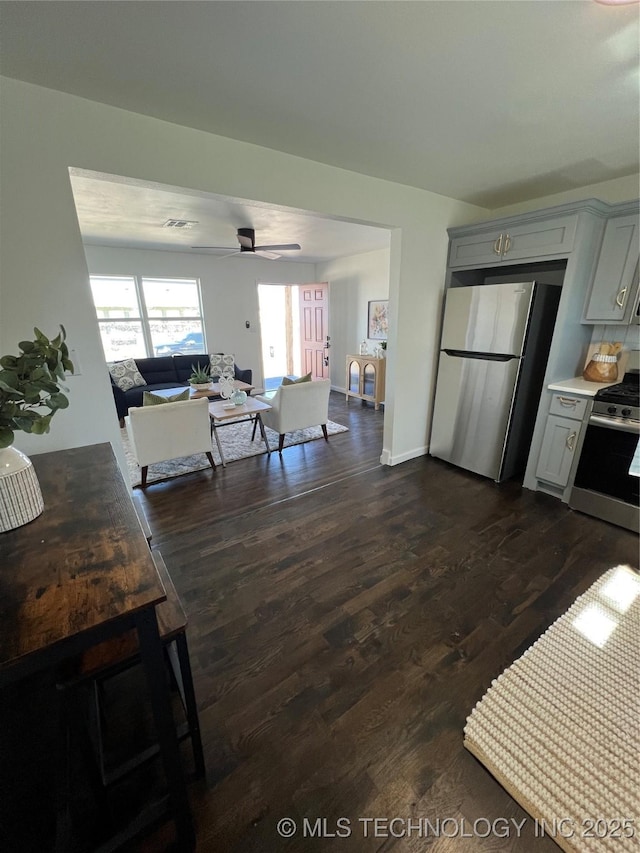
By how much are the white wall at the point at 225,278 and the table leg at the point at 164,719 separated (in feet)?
19.7

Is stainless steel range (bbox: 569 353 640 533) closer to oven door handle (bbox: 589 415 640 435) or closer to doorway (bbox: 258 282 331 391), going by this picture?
oven door handle (bbox: 589 415 640 435)

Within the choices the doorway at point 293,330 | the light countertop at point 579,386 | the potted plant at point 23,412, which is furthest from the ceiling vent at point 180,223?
the light countertop at point 579,386

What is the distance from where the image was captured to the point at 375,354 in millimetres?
5574

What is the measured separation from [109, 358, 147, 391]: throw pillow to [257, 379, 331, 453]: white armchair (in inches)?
103

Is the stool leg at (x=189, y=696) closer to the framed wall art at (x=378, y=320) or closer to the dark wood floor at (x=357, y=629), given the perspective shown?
the dark wood floor at (x=357, y=629)

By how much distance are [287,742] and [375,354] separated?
199 inches

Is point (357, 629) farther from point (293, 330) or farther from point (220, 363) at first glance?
point (293, 330)

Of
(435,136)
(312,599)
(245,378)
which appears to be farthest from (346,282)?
(312,599)

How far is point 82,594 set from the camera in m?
0.76

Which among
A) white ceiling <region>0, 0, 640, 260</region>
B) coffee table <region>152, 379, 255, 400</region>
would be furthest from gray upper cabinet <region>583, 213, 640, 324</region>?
coffee table <region>152, 379, 255, 400</region>

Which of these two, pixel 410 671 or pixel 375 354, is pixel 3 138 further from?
pixel 375 354

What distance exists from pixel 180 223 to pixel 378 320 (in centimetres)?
312

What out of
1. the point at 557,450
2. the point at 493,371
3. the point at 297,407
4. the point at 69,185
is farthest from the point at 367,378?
the point at 69,185

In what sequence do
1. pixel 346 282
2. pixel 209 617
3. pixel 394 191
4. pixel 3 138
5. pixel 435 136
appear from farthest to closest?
pixel 346 282 → pixel 394 191 → pixel 435 136 → pixel 209 617 → pixel 3 138
